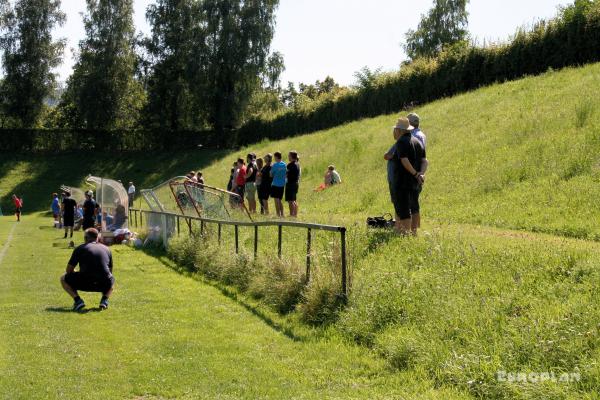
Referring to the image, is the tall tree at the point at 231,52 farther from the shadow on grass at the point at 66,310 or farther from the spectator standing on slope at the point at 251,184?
the shadow on grass at the point at 66,310

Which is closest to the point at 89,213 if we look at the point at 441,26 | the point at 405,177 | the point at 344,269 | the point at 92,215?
the point at 92,215

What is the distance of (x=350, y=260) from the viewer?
927 centimetres

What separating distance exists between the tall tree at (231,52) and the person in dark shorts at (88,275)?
45020mm

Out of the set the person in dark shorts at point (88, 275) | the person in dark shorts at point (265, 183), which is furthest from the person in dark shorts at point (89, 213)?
the person in dark shorts at point (88, 275)

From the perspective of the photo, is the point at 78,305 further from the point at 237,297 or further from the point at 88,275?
the point at 237,297

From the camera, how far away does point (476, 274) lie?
27.2 ft

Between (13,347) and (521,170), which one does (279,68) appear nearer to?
(521,170)

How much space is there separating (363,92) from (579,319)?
3577 centimetres

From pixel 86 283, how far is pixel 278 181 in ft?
26.7

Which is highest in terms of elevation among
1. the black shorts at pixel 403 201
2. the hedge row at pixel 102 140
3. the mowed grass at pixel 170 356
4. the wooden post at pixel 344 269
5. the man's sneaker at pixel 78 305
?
the hedge row at pixel 102 140

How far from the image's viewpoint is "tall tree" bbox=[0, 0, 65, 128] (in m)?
56.5

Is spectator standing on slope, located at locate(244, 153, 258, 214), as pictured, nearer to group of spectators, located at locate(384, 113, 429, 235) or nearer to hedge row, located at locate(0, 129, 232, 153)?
group of spectators, located at locate(384, 113, 429, 235)

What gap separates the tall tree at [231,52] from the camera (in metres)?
54.8

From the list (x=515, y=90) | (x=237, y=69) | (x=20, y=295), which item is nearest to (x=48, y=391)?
(x=20, y=295)
